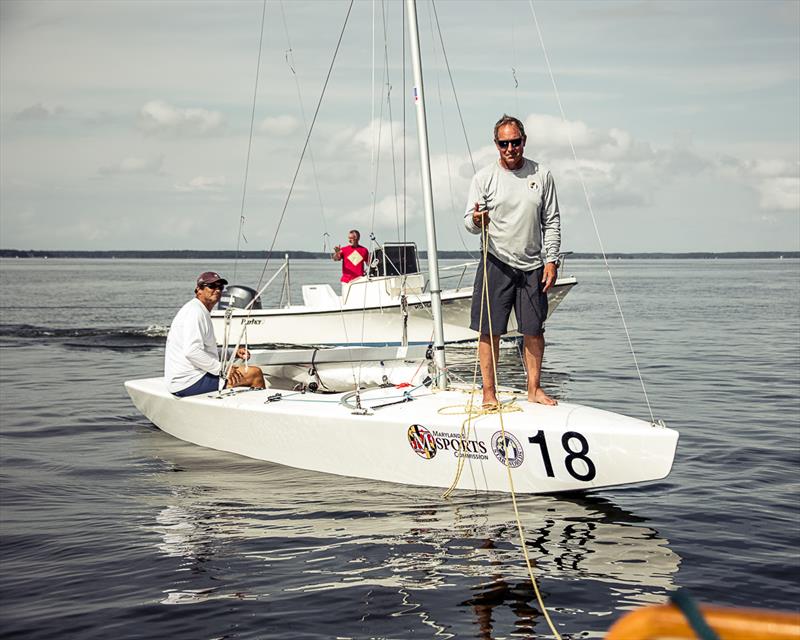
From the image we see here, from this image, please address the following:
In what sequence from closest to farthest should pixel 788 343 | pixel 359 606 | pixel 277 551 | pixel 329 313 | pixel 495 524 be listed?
pixel 359 606, pixel 277 551, pixel 495 524, pixel 329 313, pixel 788 343

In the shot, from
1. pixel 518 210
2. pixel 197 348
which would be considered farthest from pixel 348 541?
pixel 197 348

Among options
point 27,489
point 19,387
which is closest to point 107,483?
point 27,489

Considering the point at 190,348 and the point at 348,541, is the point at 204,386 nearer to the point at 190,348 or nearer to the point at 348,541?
the point at 190,348

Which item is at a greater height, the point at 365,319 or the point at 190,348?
the point at 365,319

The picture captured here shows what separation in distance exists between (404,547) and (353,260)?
42.4 ft

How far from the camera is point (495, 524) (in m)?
6.79

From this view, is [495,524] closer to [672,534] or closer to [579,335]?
[672,534]

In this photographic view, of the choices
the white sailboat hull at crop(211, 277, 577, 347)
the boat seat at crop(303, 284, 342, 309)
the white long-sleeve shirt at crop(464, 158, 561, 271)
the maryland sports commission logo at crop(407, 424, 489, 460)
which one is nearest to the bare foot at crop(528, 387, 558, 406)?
the maryland sports commission logo at crop(407, 424, 489, 460)

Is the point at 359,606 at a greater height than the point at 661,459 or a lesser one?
lesser

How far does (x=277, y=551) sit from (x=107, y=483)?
3.01 metres

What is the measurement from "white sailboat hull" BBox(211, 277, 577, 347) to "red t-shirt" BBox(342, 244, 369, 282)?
0.29m

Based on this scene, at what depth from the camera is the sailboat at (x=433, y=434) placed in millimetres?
6688

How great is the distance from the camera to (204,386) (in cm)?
923

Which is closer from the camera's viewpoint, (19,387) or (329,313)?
(19,387)
